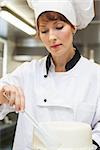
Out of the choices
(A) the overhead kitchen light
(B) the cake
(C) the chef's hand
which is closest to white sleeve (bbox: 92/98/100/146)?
(B) the cake

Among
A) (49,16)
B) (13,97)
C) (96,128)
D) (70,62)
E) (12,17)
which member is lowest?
(96,128)

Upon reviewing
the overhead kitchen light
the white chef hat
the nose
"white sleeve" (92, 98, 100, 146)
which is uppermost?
the overhead kitchen light

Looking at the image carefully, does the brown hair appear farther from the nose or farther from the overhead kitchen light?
the overhead kitchen light

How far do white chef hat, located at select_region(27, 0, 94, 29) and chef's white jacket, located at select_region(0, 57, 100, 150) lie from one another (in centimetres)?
17

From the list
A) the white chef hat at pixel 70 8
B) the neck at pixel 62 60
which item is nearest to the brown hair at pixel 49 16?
the white chef hat at pixel 70 8

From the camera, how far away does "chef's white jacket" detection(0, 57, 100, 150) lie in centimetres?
97

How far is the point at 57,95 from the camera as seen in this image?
3.32 feet

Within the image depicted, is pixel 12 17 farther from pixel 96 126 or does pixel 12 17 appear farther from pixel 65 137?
pixel 65 137

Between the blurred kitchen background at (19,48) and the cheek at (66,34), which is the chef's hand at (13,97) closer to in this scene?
the cheek at (66,34)

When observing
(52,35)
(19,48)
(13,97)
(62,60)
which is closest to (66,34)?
(52,35)

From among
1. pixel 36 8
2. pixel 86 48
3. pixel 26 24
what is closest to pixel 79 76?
pixel 36 8

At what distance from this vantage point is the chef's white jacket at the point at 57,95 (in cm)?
97

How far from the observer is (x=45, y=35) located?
2.94ft

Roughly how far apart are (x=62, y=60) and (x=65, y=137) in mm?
407
